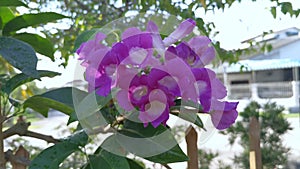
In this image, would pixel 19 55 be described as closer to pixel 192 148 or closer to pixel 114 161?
pixel 114 161

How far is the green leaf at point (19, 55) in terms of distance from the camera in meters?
0.56

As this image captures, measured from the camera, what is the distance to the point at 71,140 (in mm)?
599

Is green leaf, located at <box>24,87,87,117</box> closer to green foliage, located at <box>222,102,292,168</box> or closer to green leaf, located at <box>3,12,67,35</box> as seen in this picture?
green leaf, located at <box>3,12,67,35</box>

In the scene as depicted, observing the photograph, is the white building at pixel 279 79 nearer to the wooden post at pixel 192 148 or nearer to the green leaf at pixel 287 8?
the green leaf at pixel 287 8

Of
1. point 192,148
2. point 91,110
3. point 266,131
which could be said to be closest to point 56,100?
point 91,110

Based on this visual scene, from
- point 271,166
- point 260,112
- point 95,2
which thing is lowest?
point 271,166

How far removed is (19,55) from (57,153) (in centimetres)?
15

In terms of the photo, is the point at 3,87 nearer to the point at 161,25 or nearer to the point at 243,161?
the point at 161,25

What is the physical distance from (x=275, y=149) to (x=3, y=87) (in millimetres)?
1694

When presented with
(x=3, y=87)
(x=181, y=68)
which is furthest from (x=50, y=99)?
(x=181, y=68)

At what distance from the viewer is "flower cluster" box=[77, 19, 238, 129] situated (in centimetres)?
45

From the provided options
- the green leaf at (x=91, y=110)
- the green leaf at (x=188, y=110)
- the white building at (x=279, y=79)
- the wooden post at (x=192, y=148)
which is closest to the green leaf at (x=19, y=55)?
the green leaf at (x=91, y=110)

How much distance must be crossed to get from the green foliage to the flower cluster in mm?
1637

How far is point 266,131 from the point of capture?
2260mm
